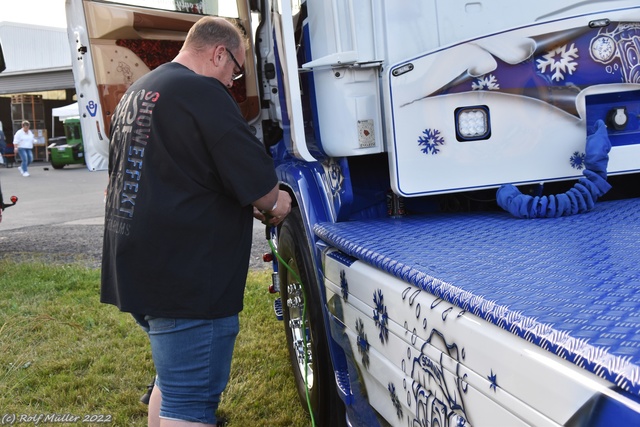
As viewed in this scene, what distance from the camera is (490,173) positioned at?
2697 millimetres

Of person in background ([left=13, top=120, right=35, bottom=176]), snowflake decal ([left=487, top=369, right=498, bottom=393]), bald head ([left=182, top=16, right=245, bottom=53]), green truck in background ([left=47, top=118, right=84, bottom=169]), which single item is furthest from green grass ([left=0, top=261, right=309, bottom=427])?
green truck in background ([left=47, top=118, right=84, bottom=169])

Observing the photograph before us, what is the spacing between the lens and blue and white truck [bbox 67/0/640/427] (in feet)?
5.45

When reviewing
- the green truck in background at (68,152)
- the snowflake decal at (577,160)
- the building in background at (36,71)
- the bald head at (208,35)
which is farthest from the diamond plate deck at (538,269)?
the building in background at (36,71)

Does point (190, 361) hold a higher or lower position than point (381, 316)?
lower

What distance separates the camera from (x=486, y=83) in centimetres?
265

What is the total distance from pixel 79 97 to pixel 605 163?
2.82 metres

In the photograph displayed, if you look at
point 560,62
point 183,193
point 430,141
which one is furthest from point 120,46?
point 560,62

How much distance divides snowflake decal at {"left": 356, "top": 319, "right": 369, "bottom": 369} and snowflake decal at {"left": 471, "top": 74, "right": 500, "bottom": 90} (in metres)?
1.11

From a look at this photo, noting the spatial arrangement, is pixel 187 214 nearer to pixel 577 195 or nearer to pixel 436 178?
pixel 436 178

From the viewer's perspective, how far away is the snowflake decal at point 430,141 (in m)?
2.65

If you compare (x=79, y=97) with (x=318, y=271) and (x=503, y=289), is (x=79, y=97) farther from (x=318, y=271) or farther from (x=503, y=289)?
(x=503, y=289)

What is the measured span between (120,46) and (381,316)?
2.51 m

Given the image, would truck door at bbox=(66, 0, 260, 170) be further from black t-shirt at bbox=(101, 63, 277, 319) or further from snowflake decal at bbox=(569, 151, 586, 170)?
snowflake decal at bbox=(569, 151, 586, 170)

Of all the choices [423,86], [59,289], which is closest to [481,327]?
[423,86]
